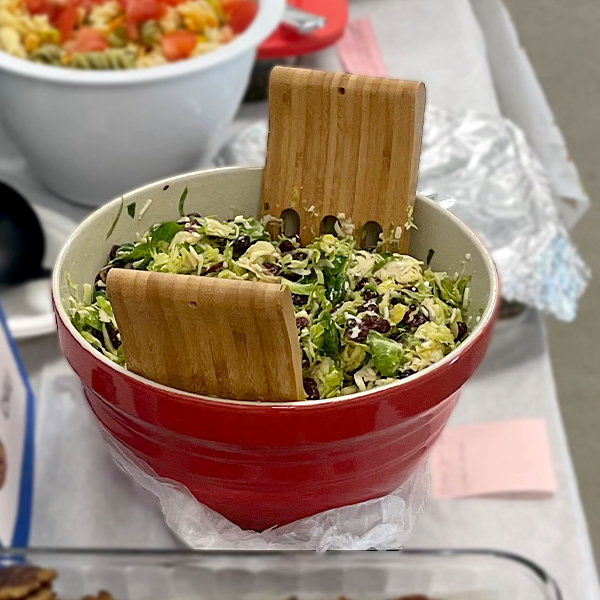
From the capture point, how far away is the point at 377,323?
11.1 inches

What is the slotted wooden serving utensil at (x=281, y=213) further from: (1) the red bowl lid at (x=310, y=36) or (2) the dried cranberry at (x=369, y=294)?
(1) the red bowl lid at (x=310, y=36)

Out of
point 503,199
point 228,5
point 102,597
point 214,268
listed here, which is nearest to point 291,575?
point 102,597

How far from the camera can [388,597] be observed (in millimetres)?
584

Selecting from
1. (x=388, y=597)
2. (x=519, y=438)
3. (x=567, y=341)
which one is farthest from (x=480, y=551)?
(x=567, y=341)

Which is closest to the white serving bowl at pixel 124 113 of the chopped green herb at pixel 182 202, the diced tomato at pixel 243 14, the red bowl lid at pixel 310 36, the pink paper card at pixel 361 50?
the diced tomato at pixel 243 14

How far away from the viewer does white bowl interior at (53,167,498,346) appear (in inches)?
11.2

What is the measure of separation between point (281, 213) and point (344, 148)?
1.6 inches

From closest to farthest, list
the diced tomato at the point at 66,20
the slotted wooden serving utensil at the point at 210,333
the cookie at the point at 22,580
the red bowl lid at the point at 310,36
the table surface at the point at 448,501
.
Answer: the slotted wooden serving utensil at the point at 210,333 → the cookie at the point at 22,580 → the table surface at the point at 448,501 → the diced tomato at the point at 66,20 → the red bowl lid at the point at 310,36

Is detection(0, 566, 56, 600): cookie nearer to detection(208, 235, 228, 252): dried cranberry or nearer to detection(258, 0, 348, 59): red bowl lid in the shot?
detection(208, 235, 228, 252): dried cranberry

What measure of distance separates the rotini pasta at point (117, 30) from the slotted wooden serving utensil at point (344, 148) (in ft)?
1.60

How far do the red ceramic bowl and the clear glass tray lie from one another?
0.26 metres

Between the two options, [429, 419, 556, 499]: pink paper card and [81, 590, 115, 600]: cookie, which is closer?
[81, 590, 115, 600]: cookie

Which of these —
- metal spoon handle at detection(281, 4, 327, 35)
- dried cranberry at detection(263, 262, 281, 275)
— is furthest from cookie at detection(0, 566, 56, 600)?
metal spoon handle at detection(281, 4, 327, 35)

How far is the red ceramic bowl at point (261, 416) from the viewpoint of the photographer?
0.25 m
